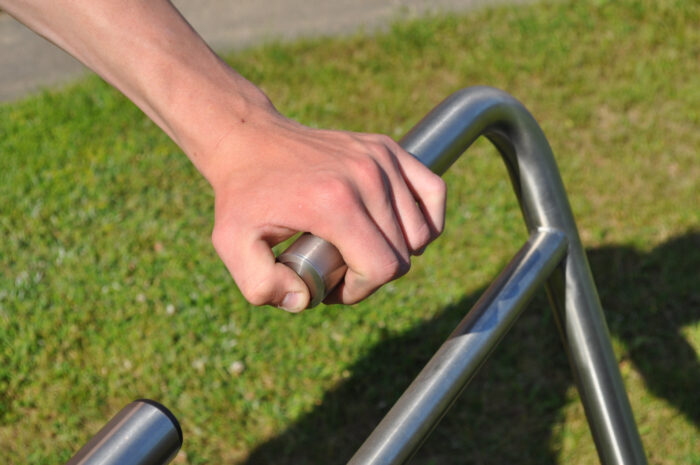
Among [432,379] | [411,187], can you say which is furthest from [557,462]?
[411,187]

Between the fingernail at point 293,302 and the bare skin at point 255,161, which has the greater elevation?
the bare skin at point 255,161

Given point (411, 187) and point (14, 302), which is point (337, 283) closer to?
point (411, 187)

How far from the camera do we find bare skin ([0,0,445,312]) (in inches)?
29.3

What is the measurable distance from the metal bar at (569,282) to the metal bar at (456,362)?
2.9 inches

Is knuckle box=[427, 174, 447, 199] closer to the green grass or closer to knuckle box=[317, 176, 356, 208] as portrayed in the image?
knuckle box=[317, 176, 356, 208]

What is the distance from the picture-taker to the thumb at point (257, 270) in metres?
0.74

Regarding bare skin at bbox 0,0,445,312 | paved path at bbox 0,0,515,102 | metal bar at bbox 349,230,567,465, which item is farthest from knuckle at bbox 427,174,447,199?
paved path at bbox 0,0,515,102

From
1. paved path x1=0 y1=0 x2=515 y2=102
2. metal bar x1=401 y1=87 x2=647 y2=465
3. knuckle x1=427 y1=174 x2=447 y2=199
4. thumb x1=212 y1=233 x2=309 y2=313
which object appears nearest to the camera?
thumb x1=212 y1=233 x2=309 y2=313

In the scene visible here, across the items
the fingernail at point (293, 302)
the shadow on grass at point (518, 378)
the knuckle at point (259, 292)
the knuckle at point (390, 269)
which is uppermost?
the knuckle at point (259, 292)

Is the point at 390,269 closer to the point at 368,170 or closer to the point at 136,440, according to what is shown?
the point at 368,170

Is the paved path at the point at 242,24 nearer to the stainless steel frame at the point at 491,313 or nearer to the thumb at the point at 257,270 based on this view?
the stainless steel frame at the point at 491,313

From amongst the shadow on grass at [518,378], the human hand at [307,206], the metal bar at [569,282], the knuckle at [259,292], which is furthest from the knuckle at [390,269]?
the shadow on grass at [518,378]

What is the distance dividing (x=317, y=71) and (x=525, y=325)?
2299 millimetres

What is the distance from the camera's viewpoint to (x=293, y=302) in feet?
2.55
